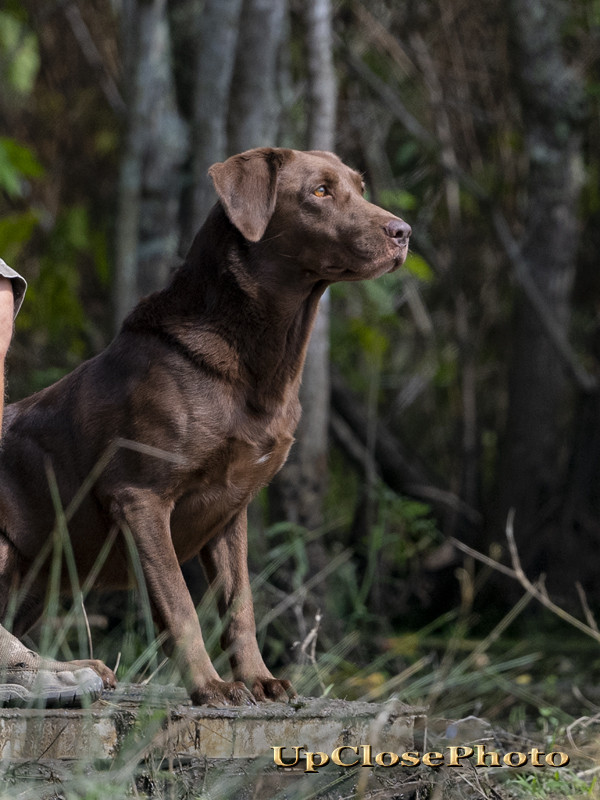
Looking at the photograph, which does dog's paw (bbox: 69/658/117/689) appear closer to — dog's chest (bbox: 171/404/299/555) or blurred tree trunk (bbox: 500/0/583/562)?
dog's chest (bbox: 171/404/299/555)

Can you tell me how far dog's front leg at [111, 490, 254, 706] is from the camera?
99.0 inches

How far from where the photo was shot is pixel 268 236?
2934 millimetres

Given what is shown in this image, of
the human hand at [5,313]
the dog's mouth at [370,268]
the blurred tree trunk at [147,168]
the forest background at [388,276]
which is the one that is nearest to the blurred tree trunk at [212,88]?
the forest background at [388,276]

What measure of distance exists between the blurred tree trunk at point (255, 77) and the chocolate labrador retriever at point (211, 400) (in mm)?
2284

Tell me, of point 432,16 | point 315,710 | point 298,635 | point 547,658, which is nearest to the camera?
point 315,710

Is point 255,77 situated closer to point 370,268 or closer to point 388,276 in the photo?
point 388,276

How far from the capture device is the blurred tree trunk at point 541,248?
22.3 ft

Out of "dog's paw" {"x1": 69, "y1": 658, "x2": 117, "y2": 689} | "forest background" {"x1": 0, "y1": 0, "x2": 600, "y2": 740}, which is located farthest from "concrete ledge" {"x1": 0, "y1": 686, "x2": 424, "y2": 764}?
"forest background" {"x1": 0, "y1": 0, "x2": 600, "y2": 740}

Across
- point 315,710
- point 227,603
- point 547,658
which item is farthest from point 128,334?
point 547,658

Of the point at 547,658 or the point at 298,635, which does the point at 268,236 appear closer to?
the point at 298,635

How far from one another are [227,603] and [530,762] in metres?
1.02

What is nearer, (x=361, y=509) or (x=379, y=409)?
(x=361, y=509)

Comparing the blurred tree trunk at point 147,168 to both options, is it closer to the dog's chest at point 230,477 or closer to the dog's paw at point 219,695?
the dog's chest at point 230,477

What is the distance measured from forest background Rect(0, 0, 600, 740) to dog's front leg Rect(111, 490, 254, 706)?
1.88ft
